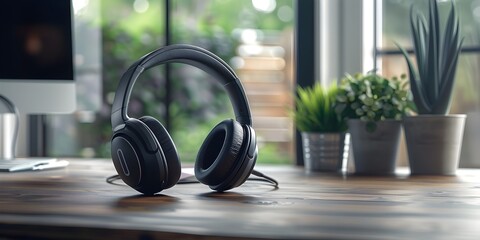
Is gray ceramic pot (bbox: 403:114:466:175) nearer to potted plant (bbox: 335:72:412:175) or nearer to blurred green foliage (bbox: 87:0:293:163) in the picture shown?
potted plant (bbox: 335:72:412:175)

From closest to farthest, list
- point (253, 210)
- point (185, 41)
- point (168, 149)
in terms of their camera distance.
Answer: point (253, 210) → point (168, 149) → point (185, 41)

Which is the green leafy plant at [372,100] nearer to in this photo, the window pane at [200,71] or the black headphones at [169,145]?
the black headphones at [169,145]

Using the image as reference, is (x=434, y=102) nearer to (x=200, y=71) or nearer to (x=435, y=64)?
(x=435, y=64)

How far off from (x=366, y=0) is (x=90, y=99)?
3.58ft

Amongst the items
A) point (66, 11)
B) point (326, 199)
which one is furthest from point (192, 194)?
point (66, 11)

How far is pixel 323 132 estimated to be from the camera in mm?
1602

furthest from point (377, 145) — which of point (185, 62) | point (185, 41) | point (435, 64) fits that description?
point (185, 41)

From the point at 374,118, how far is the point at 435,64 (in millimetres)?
177

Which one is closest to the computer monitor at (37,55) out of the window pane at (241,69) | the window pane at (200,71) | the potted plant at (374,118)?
the potted plant at (374,118)

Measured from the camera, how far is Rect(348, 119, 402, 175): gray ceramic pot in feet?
5.05

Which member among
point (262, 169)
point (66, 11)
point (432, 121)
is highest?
point (66, 11)

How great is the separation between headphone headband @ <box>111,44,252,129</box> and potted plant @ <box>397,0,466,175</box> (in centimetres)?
48

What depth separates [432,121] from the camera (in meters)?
1.51

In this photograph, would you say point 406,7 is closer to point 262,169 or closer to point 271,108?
point 262,169
